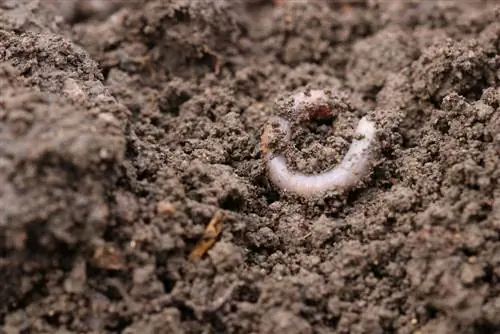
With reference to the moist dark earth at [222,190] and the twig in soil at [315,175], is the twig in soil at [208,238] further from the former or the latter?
the twig in soil at [315,175]

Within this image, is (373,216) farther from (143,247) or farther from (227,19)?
(227,19)

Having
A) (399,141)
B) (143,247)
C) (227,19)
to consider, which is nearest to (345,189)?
(399,141)

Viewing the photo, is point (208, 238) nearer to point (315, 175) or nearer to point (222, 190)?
point (222, 190)

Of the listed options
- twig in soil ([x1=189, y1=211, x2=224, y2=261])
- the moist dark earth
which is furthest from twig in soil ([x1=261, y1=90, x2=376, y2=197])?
twig in soil ([x1=189, y1=211, x2=224, y2=261])

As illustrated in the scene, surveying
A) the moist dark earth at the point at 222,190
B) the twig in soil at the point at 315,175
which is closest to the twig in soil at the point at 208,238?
the moist dark earth at the point at 222,190

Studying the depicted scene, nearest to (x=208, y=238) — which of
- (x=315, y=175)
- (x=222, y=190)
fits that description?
(x=222, y=190)

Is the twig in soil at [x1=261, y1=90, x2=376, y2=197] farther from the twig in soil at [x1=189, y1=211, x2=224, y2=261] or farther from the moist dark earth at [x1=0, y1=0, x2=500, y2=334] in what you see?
the twig in soil at [x1=189, y1=211, x2=224, y2=261]
